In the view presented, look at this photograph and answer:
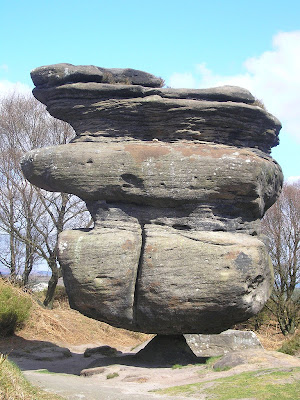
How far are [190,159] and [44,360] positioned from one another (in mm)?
7225

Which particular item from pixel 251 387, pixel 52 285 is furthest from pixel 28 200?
pixel 251 387

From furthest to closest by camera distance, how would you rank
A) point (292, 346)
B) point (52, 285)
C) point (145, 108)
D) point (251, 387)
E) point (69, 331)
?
1. point (52, 285)
2. point (69, 331)
3. point (292, 346)
4. point (145, 108)
5. point (251, 387)

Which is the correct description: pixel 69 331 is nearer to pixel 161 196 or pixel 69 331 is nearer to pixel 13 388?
pixel 161 196

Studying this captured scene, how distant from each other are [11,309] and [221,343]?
724 cm

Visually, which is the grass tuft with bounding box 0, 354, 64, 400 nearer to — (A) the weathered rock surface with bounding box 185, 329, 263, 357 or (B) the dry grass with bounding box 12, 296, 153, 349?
(A) the weathered rock surface with bounding box 185, 329, 263, 357

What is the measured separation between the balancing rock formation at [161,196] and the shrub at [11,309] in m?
6.64

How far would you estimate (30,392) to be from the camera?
720 cm

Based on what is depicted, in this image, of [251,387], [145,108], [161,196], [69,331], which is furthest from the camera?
[69,331]

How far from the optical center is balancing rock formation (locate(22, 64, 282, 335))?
1057 cm

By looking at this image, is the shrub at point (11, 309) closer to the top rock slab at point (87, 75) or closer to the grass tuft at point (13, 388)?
the top rock slab at point (87, 75)

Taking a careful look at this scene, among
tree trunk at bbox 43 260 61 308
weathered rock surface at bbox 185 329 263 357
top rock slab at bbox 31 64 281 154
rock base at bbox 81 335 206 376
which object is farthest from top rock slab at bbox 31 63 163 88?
tree trunk at bbox 43 260 61 308

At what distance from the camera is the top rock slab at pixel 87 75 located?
465 inches

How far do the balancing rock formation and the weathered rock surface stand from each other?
2.41 metres

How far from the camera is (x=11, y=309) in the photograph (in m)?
16.9
